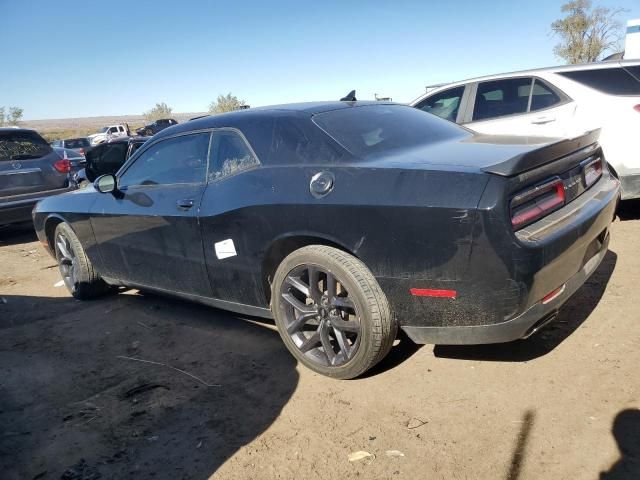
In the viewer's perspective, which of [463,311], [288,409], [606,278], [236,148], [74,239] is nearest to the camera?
[463,311]

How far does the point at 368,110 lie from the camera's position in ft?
11.6

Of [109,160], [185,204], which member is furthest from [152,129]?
[185,204]

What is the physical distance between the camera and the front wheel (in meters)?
2.62

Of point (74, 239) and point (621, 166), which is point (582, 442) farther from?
point (74, 239)

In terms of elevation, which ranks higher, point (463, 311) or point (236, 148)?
point (236, 148)

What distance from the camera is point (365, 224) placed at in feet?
8.45

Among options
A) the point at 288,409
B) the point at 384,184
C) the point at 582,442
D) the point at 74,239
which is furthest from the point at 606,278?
the point at 74,239

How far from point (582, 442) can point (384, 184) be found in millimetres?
1449

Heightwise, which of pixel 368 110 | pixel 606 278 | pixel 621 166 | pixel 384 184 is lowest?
pixel 606 278

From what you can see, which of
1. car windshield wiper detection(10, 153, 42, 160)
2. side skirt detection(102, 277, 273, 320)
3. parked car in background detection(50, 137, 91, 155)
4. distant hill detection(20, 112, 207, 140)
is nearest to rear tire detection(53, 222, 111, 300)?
side skirt detection(102, 277, 273, 320)

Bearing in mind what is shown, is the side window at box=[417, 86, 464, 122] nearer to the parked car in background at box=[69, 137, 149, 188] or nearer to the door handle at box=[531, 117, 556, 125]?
the door handle at box=[531, 117, 556, 125]

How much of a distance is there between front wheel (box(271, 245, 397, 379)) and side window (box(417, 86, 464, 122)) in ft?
12.9

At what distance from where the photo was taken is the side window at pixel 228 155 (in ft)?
10.7

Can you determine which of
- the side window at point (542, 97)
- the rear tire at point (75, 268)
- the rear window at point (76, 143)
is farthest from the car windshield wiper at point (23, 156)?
the rear window at point (76, 143)
